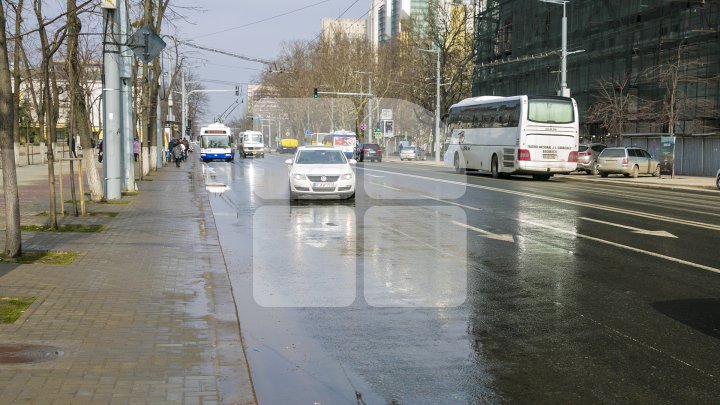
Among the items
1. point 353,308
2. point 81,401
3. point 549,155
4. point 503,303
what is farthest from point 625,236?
point 549,155

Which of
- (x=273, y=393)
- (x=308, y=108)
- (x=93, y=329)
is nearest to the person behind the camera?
(x=273, y=393)

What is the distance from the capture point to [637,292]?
28.0 ft

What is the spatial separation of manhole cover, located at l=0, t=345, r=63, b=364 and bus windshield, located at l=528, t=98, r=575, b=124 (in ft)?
90.1

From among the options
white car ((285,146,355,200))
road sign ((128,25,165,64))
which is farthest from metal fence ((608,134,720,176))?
road sign ((128,25,165,64))

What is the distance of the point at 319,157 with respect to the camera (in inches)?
862

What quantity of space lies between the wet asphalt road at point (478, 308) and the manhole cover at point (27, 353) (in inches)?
58.6

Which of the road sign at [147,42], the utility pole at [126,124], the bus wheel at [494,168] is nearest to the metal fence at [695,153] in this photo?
the bus wheel at [494,168]

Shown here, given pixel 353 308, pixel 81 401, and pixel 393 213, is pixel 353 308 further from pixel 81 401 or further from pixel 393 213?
pixel 393 213

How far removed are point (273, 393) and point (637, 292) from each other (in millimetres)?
4911

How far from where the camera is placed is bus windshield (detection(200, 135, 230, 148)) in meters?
59.4

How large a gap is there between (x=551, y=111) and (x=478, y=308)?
25.3 metres

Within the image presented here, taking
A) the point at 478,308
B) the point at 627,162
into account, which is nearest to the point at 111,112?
the point at 478,308

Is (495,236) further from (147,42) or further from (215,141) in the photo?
(215,141)

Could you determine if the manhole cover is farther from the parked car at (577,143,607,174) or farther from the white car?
the parked car at (577,143,607,174)
